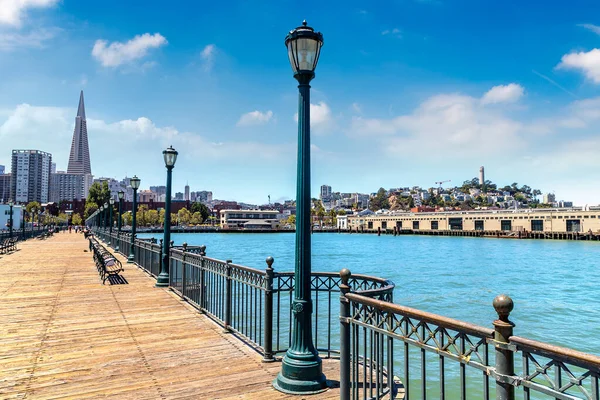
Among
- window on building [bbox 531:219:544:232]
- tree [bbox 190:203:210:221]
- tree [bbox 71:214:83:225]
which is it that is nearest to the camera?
window on building [bbox 531:219:544:232]

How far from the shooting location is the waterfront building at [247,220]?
573 feet

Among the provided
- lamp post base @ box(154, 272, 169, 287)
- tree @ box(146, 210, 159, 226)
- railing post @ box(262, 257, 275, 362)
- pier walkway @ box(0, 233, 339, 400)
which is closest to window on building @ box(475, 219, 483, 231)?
tree @ box(146, 210, 159, 226)

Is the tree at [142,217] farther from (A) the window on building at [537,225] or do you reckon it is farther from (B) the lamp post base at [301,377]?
(B) the lamp post base at [301,377]

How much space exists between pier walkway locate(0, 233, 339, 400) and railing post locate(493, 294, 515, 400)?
275cm

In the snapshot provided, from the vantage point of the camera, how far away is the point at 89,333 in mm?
7488

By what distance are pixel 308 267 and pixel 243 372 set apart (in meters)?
1.80

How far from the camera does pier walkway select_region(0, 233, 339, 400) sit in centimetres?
498

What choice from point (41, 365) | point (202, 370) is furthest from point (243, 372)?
point (41, 365)

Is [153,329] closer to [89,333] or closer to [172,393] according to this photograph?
[89,333]

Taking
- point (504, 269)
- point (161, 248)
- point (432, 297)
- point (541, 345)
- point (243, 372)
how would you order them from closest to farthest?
point (541, 345) < point (243, 372) < point (161, 248) < point (432, 297) < point (504, 269)

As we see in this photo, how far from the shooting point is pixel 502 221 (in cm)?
12825

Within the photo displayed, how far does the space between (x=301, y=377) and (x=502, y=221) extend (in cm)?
→ 13919

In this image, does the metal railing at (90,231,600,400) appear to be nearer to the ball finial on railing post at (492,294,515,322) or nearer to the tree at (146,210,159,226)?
the ball finial on railing post at (492,294,515,322)

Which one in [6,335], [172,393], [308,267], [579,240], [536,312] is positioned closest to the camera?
[172,393]
